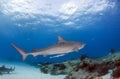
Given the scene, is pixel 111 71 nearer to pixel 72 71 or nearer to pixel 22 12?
pixel 72 71

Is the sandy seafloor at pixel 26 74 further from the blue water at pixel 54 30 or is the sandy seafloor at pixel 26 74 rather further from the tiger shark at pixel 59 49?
the tiger shark at pixel 59 49

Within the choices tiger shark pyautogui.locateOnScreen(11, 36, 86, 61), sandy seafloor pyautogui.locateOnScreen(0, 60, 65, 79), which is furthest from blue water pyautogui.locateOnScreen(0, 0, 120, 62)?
tiger shark pyautogui.locateOnScreen(11, 36, 86, 61)

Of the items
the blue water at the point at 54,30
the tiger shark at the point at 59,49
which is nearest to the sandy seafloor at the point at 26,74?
the blue water at the point at 54,30

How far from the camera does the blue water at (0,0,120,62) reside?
42.8ft

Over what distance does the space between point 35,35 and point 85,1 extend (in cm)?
505

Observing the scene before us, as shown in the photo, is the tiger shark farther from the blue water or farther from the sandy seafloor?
the blue water

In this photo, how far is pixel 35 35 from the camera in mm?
15898

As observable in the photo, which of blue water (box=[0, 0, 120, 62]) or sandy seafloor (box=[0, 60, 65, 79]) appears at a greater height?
blue water (box=[0, 0, 120, 62])

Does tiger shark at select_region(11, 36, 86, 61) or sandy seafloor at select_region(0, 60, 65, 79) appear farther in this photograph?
sandy seafloor at select_region(0, 60, 65, 79)

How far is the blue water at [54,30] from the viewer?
13039mm

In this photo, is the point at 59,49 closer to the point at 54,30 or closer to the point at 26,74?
the point at 26,74

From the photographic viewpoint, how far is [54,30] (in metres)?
14.4

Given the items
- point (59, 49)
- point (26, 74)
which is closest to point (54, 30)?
point (26, 74)

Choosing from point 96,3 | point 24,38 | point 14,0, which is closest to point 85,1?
point 96,3
